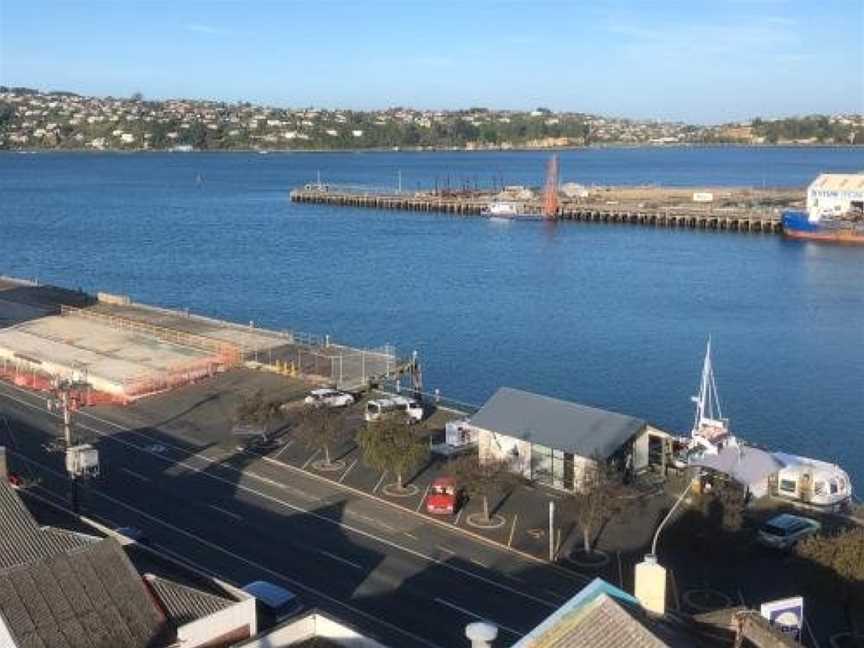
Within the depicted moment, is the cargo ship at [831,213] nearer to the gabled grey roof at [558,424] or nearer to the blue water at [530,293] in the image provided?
the blue water at [530,293]

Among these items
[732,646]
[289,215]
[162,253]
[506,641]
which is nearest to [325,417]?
[506,641]

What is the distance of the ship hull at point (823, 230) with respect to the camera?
276 feet

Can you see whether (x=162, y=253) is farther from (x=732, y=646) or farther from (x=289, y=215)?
(x=732, y=646)

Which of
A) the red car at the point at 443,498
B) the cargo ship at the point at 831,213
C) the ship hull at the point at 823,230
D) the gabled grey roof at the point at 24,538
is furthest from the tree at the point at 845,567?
the cargo ship at the point at 831,213

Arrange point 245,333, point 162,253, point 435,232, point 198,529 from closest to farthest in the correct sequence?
point 198,529 < point 245,333 < point 162,253 < point 435,232

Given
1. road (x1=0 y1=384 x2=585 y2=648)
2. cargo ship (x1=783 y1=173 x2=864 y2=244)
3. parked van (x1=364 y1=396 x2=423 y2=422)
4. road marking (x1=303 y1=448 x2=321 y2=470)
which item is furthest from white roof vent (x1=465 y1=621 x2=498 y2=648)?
cargo ship (x1=783 y1=173 x2=864 y2=244)

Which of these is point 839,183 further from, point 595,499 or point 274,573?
point 274,573

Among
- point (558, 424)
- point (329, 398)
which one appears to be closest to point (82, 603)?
point (558, 424)

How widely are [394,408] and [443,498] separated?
685cm

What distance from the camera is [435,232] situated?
97625 millimetres

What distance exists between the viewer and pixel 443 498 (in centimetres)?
2209

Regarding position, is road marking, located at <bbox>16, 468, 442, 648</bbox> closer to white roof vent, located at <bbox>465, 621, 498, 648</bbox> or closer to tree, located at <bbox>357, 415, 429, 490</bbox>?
tree, located at <bbox>357, 415, 429, 490</bbox>

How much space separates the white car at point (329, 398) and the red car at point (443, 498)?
7.58 metres

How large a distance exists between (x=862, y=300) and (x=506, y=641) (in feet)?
167
